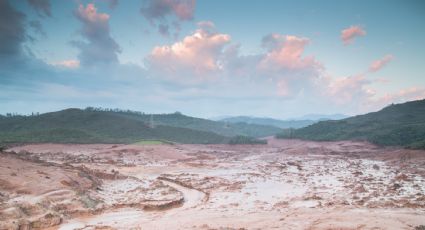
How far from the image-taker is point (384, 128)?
79250 mm

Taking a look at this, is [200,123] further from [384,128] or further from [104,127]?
[384,128]

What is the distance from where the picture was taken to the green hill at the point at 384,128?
64.6 metres

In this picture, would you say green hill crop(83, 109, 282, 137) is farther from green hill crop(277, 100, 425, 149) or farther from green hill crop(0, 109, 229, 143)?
green hill crop(277, 100, 425, 149)

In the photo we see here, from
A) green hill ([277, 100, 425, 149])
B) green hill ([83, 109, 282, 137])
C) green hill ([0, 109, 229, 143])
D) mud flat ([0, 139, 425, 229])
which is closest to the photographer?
mud flat ([0, 139, 425, 229])

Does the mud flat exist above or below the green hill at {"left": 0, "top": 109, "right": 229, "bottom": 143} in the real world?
below

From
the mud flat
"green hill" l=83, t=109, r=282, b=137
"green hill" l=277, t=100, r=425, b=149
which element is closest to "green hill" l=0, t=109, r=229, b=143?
"green hill" l=277, t=100, r=425, b=149

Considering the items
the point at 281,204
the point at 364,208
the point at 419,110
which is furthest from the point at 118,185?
the point at 419,110

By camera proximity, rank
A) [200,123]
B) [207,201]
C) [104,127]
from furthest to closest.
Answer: [200,123], [104,127], [207,201]

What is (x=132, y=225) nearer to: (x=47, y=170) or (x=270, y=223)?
(x=270, y=223)

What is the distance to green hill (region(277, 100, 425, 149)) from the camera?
6462 cm

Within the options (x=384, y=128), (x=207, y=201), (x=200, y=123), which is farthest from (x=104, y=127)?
(x=207, y=201)

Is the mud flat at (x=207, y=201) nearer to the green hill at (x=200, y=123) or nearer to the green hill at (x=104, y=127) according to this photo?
the green hill at (x=104, y=127)

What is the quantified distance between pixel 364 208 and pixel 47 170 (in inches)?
875

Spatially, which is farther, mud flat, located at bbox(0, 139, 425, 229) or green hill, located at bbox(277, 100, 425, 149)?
green hill, located at bbox(277, 100, 425, 149)
